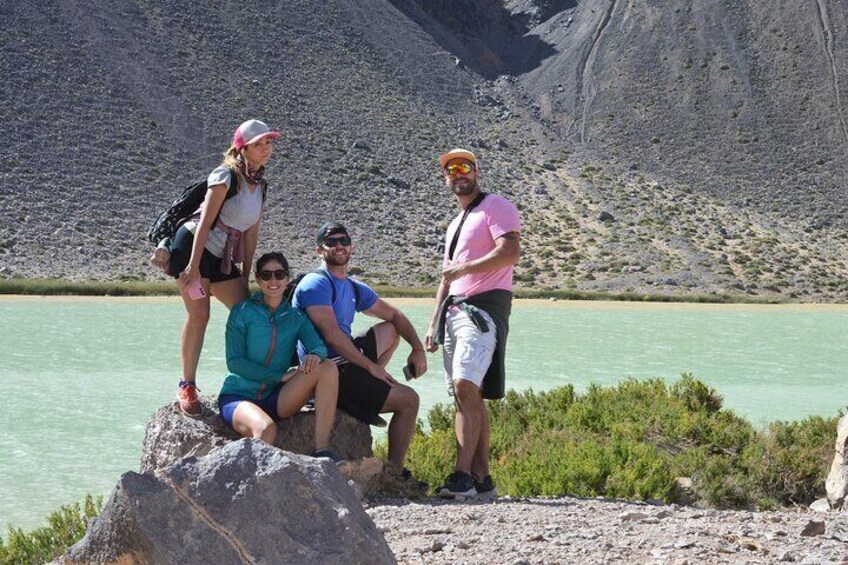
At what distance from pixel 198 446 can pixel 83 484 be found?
12.3 feet

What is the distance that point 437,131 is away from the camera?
60.5 metres

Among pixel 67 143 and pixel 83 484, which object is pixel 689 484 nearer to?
pixel 83 484

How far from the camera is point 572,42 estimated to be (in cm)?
7606

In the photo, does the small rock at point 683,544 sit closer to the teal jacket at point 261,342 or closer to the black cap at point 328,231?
the teal jacket at point 261,342

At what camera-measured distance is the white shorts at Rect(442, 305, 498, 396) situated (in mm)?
6895

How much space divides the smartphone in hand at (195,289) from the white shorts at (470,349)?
148cm

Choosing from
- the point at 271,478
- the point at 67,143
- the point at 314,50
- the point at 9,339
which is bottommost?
the point at 9,339

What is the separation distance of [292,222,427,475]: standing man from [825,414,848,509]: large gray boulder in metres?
2.60

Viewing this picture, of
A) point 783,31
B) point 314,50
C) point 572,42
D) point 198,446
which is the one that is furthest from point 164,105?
point 198,446

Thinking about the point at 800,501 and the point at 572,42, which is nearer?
the point at 800,501

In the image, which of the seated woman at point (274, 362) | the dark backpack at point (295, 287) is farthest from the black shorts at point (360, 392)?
the dark backpack at point (295, 287)

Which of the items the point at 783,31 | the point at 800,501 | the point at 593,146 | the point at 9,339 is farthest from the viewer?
the point at 783,31

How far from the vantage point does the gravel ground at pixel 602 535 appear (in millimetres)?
5074

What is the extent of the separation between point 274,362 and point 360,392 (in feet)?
1.99
